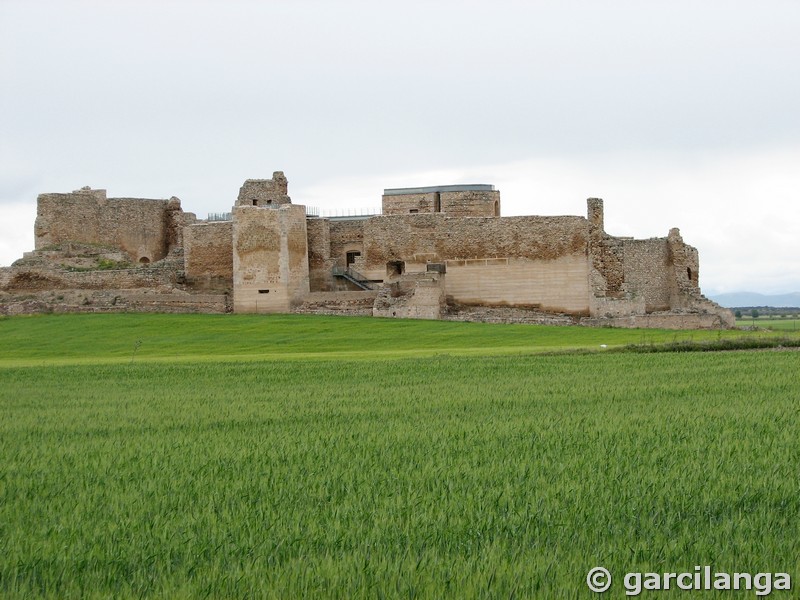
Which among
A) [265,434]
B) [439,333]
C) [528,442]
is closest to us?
[528,442]

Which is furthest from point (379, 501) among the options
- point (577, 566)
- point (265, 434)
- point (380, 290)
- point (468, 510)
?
point (380, 290)

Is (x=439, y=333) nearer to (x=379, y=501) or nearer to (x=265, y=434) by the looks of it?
(x=265, y=434)

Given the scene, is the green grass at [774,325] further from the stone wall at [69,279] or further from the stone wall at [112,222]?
the stone wall at [112,222]

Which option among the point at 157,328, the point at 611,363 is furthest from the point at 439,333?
the point at 611,363

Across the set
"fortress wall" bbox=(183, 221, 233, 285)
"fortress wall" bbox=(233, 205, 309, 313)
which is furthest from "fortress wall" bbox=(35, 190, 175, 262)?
"fortress wall" bbox=(233, 205, 309, 313)

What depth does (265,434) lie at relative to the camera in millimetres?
12078

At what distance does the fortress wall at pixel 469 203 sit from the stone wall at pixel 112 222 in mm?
11230

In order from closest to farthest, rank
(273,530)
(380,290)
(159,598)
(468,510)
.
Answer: (159,598) < (273,530) < (468,510) < (380,290)

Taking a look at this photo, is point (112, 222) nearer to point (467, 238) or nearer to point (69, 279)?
point (69, 279)

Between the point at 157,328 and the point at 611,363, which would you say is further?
the point at 157,328

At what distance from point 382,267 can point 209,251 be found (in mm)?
6646

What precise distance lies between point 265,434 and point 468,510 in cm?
481

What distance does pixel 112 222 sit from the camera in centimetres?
4525

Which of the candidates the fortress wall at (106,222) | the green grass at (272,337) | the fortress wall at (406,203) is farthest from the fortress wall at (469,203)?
the fortress wall at (106,222)
